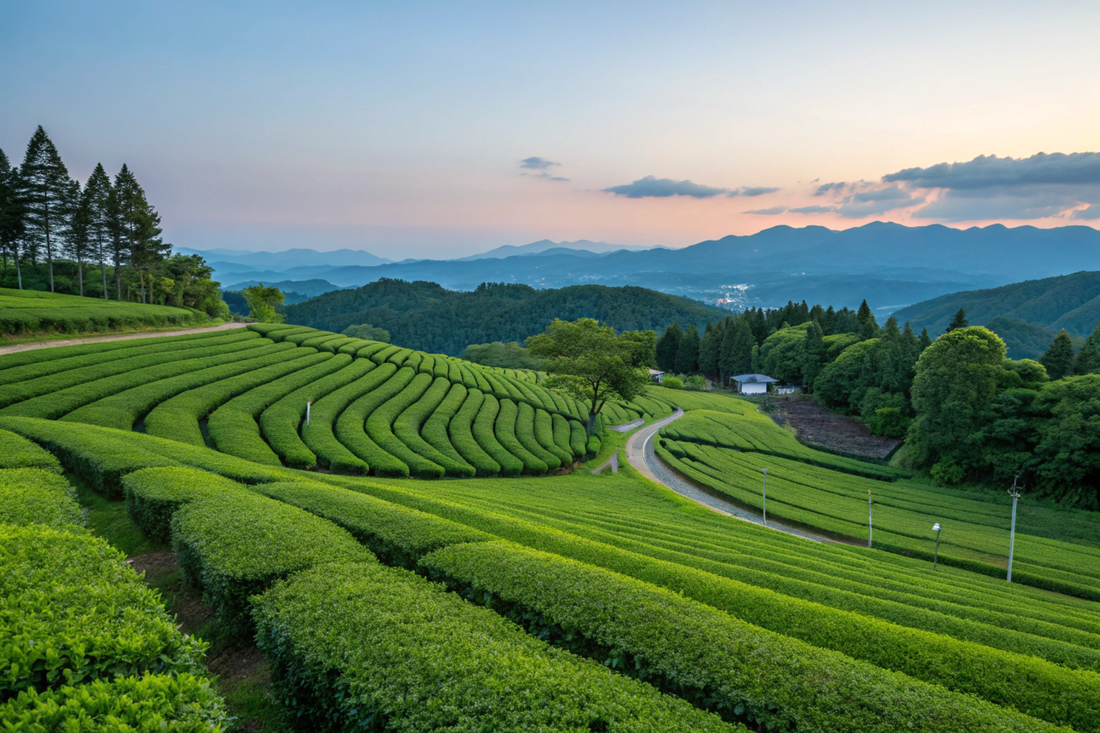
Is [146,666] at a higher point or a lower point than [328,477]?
higher

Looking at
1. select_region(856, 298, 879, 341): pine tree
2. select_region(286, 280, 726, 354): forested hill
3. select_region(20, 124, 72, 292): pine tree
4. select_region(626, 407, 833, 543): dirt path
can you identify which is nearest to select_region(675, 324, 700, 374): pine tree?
select_region(856, 298, 879, 341): pine tree

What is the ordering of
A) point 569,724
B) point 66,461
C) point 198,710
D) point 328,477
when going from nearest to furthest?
point 198,710, point 569,724, point 66,461, point 328,477

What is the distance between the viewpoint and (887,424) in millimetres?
57688

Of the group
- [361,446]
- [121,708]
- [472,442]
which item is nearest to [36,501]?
[121,708]

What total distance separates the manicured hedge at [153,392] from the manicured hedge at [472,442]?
1349 centimetres

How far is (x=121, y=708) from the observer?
3994mm

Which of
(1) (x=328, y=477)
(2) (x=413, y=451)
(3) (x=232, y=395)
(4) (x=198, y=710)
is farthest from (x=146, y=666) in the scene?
(3) (x=232, y=395)

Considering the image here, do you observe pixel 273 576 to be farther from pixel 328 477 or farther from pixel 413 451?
pixel 413 451

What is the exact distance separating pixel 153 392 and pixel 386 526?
20.4 meters

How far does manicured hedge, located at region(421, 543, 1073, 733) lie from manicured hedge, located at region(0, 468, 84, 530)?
7.05 meters

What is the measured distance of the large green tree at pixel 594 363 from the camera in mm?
40844

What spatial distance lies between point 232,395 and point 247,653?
22.7 meters

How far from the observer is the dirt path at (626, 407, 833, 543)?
26.5m

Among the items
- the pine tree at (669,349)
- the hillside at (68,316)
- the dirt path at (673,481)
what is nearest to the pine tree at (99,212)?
the hillside at (68,316)
